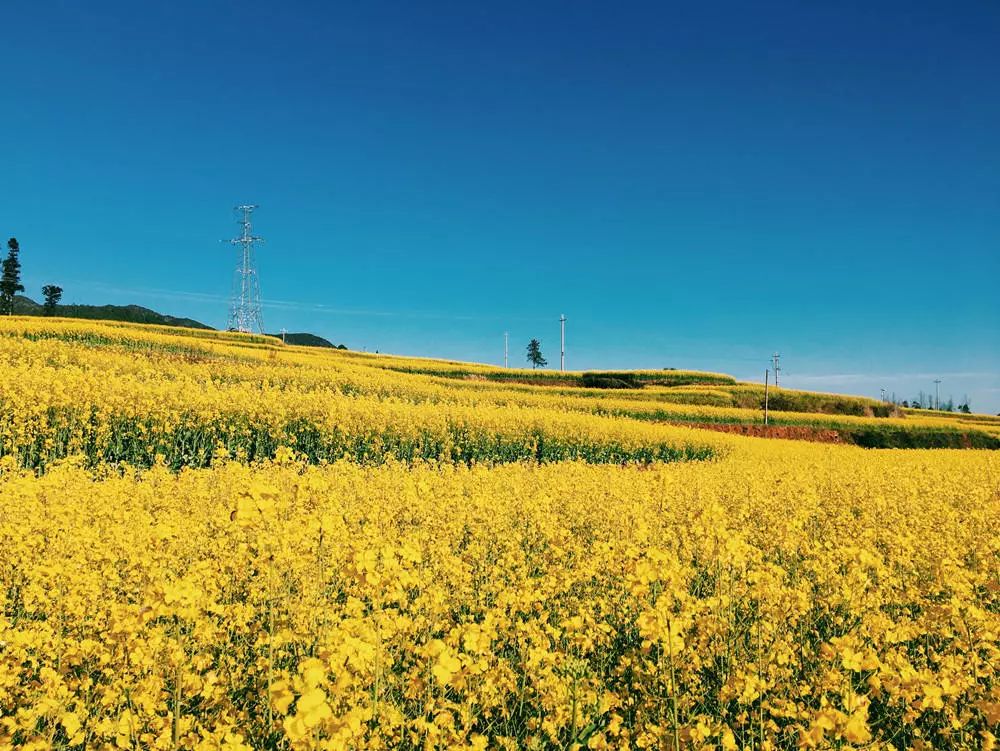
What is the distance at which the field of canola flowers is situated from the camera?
9.67 feet

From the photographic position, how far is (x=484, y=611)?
533 cm

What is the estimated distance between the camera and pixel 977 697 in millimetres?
3785

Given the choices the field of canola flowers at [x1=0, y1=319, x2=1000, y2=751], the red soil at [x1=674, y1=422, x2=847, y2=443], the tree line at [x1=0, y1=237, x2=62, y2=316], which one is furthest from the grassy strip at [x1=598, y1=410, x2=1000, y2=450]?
the tree line at [x1=0, y1=237, x2=62, y2=316]

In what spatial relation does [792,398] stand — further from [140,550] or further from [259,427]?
[140,550]

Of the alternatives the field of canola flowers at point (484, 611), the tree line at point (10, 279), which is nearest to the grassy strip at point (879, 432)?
the field of canola flowers at point (484, 611)

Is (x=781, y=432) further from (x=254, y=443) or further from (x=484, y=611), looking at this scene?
(x=484, y=611)

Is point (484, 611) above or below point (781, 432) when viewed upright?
below

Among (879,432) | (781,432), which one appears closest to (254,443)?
(781,432)

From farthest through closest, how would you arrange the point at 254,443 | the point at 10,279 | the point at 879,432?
the point at 10,279 → the point at 879,432 → the point at 254,443

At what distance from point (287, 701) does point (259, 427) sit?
15.0 m

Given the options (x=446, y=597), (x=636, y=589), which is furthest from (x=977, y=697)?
(x=446, y=597)

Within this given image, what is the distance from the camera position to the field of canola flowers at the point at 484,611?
2947mm

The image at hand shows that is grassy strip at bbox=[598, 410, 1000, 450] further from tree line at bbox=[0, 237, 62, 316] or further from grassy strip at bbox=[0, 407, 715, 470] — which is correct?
tree line at bbox=[0, 237, 62, 316]

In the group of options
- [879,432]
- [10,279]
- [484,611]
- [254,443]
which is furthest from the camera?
[10,279]
